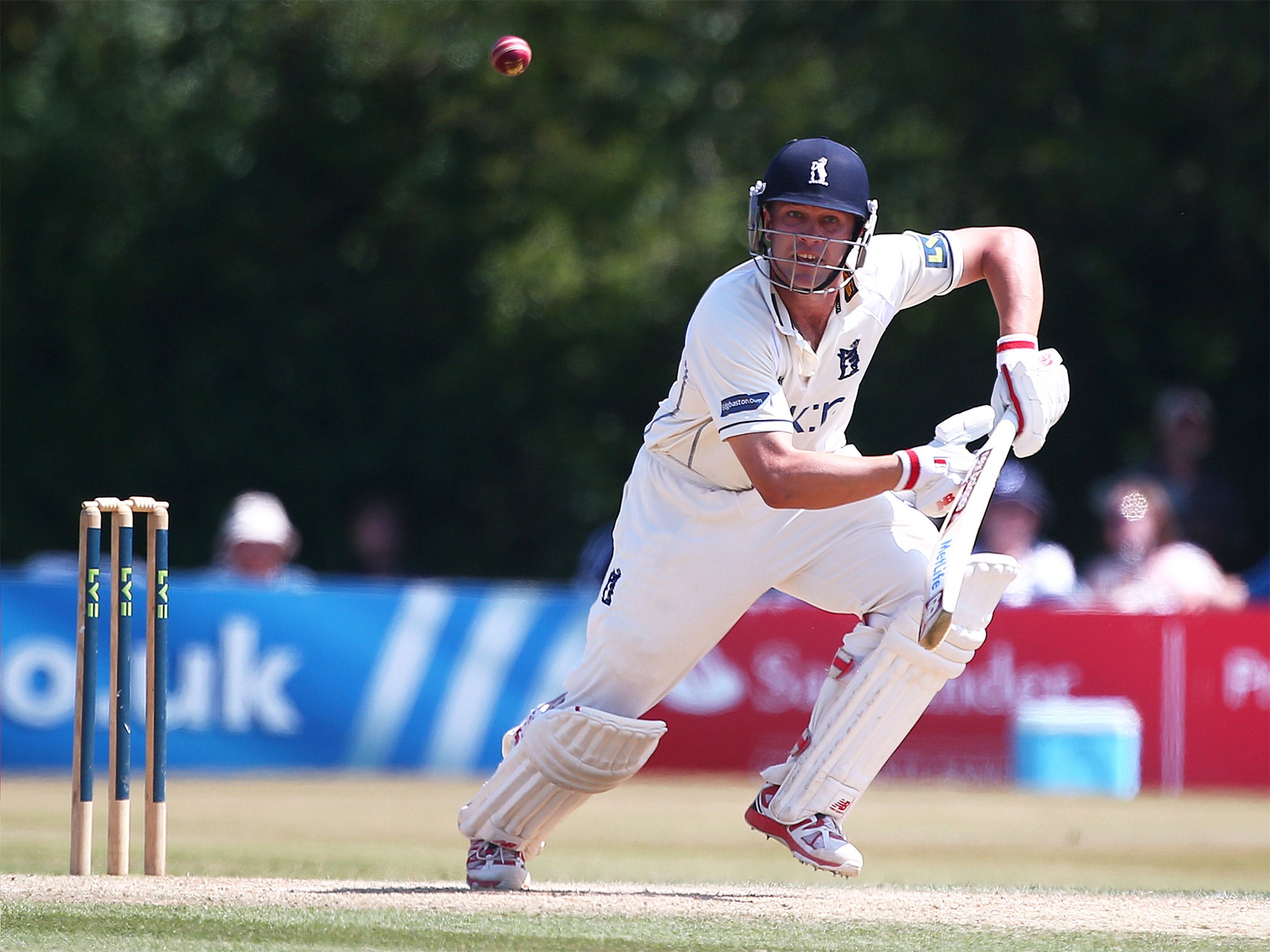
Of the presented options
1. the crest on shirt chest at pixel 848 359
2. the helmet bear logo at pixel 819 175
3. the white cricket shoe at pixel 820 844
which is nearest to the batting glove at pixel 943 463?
the crest on shirt chest at pixel 848 359

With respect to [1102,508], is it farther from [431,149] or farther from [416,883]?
[416,883]

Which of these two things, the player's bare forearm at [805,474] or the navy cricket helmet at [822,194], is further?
the navy cricket helmet at [822,194]

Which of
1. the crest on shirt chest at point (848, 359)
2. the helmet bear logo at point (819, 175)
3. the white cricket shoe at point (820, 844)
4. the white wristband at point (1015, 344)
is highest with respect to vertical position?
the helmet bear logo at point (819, 175)

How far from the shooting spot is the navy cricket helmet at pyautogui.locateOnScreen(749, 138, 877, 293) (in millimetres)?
3883

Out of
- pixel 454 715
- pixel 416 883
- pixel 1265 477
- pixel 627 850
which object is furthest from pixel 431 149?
pixel 416 883

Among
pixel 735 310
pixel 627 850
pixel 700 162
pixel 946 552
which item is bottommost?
pixel 627 850

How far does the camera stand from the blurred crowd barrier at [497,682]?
7.99 m

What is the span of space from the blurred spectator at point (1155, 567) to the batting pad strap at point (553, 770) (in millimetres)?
4470

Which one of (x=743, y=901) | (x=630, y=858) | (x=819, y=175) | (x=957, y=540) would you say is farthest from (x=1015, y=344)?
(x=630, y=858)

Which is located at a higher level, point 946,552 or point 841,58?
point 841,58

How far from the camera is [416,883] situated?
4.54m

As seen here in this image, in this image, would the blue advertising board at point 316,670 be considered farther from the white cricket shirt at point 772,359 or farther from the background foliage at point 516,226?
the white cricket shirt at point 772,359

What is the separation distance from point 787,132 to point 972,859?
595cm

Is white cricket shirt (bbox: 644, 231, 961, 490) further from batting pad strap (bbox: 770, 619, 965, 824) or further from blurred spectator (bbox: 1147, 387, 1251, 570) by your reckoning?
blurred spectator (bbox: 1147, 387, 1251, 570)
